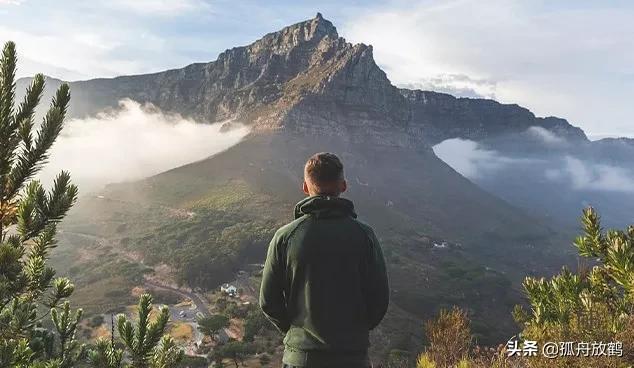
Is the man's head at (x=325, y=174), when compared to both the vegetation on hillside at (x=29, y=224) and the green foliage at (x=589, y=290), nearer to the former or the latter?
the vegetation on hillside at (x=29, y=224)

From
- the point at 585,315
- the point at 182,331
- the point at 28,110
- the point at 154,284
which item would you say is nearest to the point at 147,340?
the point at 28,110

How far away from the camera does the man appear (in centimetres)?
348

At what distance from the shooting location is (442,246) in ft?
454

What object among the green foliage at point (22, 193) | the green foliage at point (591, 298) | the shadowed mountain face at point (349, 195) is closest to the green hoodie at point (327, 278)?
the green foliage at point (22, 193)

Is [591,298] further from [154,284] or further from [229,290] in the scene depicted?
[154,284]

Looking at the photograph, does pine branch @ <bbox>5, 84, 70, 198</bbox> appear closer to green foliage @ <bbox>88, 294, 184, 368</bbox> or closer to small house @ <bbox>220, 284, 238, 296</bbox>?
green foliage @ <bbox>88, 294, 184, 368</bbox>

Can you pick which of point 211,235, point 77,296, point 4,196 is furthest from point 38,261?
point 211,235

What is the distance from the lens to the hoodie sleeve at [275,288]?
3.61 m

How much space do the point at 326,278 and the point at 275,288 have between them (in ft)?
1.35

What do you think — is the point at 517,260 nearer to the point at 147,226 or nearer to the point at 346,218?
the point at 147,226

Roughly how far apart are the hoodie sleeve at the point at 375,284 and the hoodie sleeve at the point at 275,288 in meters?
0.61

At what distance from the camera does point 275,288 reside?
365 cm

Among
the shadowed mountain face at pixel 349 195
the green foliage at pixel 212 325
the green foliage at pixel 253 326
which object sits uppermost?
the shadowed mountain face at pixel 349 195

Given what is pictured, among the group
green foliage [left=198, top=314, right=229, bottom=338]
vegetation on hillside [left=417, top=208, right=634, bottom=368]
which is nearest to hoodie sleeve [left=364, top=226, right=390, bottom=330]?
vegetation on hillside [left=417, top=208, right=634, bottom=368]
